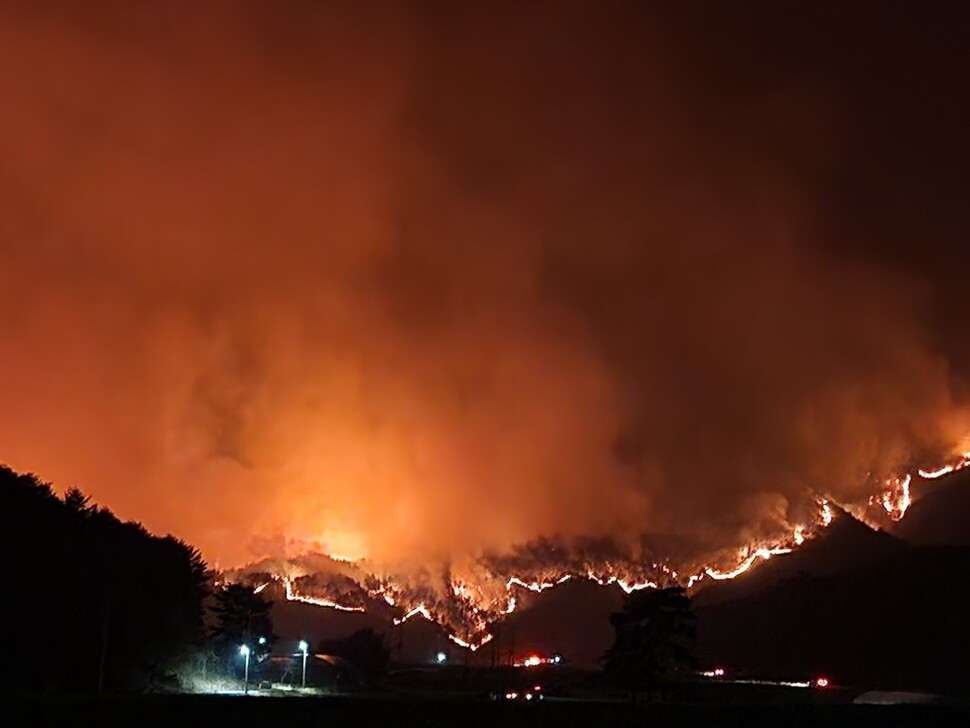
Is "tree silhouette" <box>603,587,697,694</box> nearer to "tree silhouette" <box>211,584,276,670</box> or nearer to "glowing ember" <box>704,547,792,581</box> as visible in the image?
"tree silhouette" <box>211,584,276,670</box>

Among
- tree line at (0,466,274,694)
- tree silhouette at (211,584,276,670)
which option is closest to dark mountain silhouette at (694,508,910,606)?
tree silhouette at (211,584,276,670)

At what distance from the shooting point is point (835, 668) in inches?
4791

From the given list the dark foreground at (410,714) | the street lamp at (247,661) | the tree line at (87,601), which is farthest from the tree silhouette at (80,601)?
the dark foreground at (410,714)

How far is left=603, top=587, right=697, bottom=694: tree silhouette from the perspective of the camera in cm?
5553

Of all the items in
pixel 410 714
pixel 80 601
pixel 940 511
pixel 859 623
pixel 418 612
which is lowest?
pixel 410 714

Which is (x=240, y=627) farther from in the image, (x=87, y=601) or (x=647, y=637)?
(x=647, y=637)

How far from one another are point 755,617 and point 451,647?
5467 cm

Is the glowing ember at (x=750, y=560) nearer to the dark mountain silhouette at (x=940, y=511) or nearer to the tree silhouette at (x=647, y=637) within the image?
the dark mountain silhouette at (x=940, y=511)

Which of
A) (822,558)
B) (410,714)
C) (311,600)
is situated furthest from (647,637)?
(311,600)

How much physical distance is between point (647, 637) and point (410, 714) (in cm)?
1619

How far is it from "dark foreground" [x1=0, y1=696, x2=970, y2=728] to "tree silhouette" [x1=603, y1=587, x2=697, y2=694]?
18.7 feet

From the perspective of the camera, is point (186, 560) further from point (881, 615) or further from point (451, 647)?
point (451, 647)

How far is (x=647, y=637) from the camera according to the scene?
56250mm

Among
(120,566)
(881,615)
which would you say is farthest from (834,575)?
(120,566)
